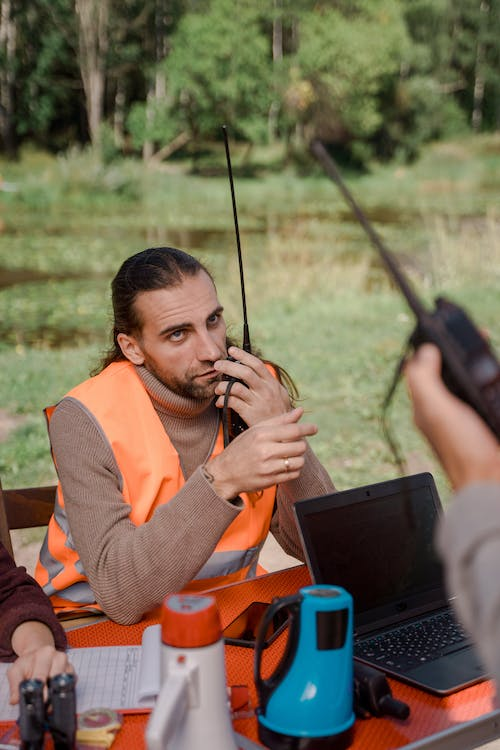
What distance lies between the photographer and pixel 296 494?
2.38 meters

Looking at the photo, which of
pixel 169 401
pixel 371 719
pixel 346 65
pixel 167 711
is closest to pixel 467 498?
pixel 167 711

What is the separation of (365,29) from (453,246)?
1539 cm

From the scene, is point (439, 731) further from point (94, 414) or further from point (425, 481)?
point (94, 414)

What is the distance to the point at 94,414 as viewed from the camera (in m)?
2.25

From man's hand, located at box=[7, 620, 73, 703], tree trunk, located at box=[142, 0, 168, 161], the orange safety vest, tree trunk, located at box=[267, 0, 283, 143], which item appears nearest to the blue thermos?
man's hand, located at box=[7, 620, 73, 703]

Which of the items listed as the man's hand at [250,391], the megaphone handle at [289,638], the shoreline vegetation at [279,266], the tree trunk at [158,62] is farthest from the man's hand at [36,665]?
the tree trunk at [158,62]

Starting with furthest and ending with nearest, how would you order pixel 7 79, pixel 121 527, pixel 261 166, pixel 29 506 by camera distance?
pixel 261 166 → pixel 7 79 → pixel 29 506 → pixel 121 527

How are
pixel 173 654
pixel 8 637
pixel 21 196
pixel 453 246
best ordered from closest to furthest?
pixel 173 654 < pixel 8 637 < pixel 453 246 < pixel 21 196

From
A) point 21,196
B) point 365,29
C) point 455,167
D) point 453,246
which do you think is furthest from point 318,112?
point 453,246

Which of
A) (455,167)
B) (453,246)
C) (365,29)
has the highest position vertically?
(365,29)

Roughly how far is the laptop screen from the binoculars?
0.62 metres

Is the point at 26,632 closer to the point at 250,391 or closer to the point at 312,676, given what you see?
the point at 312,676

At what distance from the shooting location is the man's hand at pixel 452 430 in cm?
97

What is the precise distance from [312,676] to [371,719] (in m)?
0.23
